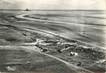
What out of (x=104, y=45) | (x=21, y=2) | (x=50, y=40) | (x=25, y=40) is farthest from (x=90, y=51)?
(x=21, y=2)

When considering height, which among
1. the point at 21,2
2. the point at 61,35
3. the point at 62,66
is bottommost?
the point at 62,66

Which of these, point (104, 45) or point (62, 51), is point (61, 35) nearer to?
point (62, 51)

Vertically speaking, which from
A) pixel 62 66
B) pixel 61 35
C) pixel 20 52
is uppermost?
pixel 61 35

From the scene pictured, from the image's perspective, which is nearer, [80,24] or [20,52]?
[20,52]

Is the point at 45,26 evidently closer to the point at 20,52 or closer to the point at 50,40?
the point at 50,40

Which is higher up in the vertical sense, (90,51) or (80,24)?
(80,24)

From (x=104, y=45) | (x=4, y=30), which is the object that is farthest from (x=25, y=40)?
(x=104, y=45)
